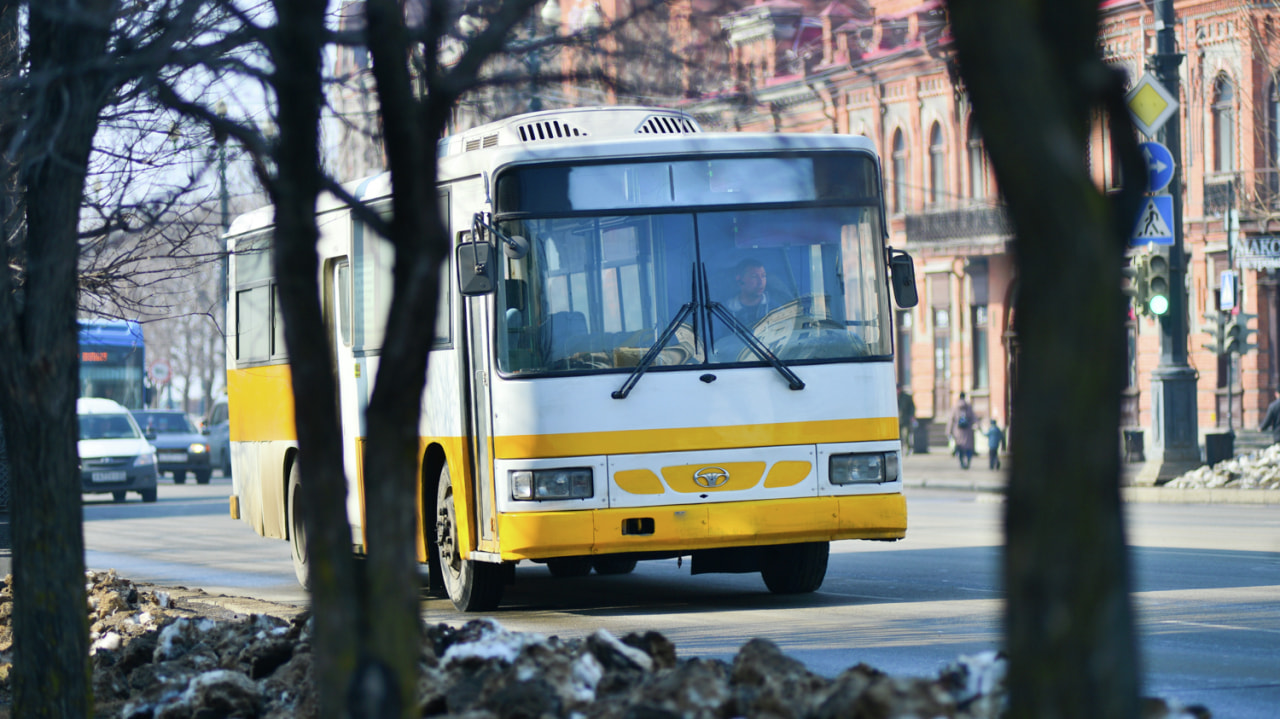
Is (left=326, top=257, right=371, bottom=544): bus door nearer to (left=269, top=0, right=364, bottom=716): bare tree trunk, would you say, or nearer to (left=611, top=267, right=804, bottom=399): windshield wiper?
(left=611, top=267, right=804, bottom=399): windshield wiper

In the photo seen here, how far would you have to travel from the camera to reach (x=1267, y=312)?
40531 mm

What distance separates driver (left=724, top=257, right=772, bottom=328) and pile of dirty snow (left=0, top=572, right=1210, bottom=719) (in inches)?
A: 144

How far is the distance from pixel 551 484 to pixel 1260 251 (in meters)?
16.0

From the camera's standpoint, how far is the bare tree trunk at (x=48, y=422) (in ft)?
19.4

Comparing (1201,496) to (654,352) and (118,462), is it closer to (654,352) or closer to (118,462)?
(654,352)

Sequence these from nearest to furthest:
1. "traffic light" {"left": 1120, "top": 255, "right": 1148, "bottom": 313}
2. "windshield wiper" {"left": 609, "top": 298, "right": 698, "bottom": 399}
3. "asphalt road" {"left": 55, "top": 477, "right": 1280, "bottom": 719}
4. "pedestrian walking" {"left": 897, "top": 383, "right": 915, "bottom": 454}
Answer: "asphalt road" {"left": 55, "top": 477, "right": 1280, "bottom": 719} < "windshield wiper" {"left": 609, "top": 298, "right": 698, "bottom": 399} < "traffic light" {"left": 1120, "top": 255, "right": 1148, "bottom": 313} < "pedestrian walking" {"left": 897, "top": 383, "right": 915, "bottom": 454}

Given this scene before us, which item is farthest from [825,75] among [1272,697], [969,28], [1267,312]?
[1267,312]

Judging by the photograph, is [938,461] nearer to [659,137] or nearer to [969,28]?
[659,137]

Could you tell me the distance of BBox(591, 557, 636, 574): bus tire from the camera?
12764 mm

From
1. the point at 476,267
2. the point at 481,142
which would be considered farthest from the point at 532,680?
the point at 481,142

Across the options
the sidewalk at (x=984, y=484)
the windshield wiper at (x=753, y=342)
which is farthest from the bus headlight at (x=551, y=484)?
the sidewalk at (x=984, y=484)

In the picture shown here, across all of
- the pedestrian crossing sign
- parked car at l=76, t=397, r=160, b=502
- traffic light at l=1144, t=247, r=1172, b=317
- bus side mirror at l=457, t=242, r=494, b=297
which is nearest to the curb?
traffic light at l=1144, t=247, r=1172, b=317

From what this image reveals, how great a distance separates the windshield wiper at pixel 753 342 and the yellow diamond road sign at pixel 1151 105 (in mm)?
13489

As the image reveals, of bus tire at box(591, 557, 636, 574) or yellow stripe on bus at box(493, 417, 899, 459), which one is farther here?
bus tire at box(591, 557, 636, 574)
